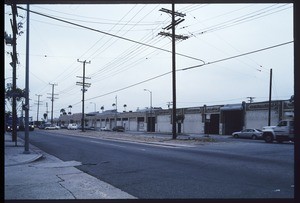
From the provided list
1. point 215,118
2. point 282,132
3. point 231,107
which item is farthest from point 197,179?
point 215,118

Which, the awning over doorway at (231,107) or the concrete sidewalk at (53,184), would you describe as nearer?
the concrete sidewalk at (53,184)

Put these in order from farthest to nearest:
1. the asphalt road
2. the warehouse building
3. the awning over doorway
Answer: the awning over doorway < the warehouse building < the asphalt road

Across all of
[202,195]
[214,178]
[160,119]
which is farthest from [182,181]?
[160,119]

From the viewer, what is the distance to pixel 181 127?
7006 centimetres

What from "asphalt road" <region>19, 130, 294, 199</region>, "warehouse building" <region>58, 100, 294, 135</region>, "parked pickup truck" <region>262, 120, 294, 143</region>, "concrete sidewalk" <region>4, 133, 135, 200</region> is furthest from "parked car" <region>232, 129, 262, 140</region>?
"concrete sidewalk" <region>4, 133, 135, 200</region>

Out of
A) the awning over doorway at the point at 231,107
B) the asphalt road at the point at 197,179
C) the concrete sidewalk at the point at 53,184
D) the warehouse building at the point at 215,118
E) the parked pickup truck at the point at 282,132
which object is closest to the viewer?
the concrete sidewalk at the point at 53,184

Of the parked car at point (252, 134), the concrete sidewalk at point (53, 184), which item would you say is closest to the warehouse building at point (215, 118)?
the parked car at point (252, 134)

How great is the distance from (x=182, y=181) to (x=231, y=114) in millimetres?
51287

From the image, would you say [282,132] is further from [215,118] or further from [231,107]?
[215,118]

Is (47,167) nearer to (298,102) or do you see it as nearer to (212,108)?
(298,102)

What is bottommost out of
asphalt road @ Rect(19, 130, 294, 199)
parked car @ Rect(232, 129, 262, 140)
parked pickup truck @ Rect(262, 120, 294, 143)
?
→ parked car @ Rect(232, 129, 262, 140)

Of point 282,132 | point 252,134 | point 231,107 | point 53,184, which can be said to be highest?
point 231,107

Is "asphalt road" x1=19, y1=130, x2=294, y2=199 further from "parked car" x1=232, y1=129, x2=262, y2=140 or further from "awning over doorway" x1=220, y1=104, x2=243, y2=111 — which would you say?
"awning over doorway" x1=220, y1=104, x2=243, y2=111

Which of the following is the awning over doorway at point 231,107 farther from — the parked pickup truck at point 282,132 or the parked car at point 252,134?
the parked pickup truck at point 282,132
